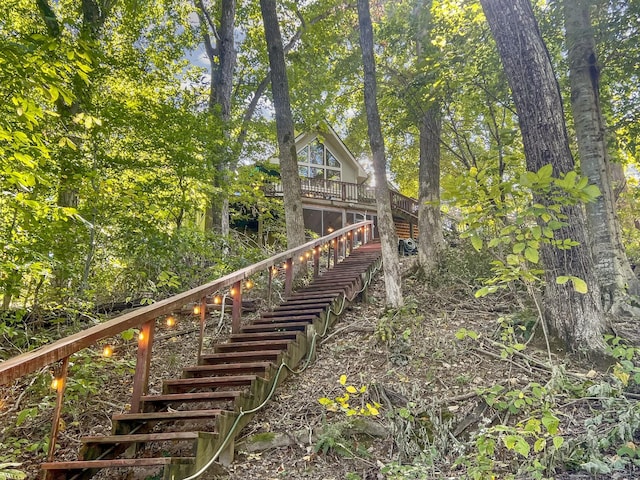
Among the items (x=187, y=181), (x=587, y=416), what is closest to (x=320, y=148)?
(x=187, y=181)

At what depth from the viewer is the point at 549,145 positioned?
3.51m

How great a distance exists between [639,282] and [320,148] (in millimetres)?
15463

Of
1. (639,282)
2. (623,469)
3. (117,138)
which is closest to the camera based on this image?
(623,469)

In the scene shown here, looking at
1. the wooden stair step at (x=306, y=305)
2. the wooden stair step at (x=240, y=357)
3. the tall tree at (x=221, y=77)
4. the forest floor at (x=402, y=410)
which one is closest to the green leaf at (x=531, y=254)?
the forest floor at (x=402, y=410)

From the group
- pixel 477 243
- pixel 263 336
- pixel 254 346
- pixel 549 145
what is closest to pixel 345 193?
pixel 263 336

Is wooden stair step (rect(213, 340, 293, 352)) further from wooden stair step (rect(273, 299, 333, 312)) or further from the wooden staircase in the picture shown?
wooden stair step (rect(273, 299, 333, 312))

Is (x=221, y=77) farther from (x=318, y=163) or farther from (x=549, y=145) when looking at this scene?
(x=549, y=145)

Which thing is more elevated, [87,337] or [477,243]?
[477,243]

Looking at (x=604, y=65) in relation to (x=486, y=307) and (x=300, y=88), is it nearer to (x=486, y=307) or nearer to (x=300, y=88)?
(x=486, y=307)

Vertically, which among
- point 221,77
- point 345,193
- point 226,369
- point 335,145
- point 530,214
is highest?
point 335,145

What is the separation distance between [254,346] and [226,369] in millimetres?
531

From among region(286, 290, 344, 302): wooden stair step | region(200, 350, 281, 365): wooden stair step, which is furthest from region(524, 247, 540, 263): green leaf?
region(286, 290, 344, 302): wooden stair step

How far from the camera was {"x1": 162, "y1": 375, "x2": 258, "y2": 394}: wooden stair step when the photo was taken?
11.2ft

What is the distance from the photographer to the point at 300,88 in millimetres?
12180
